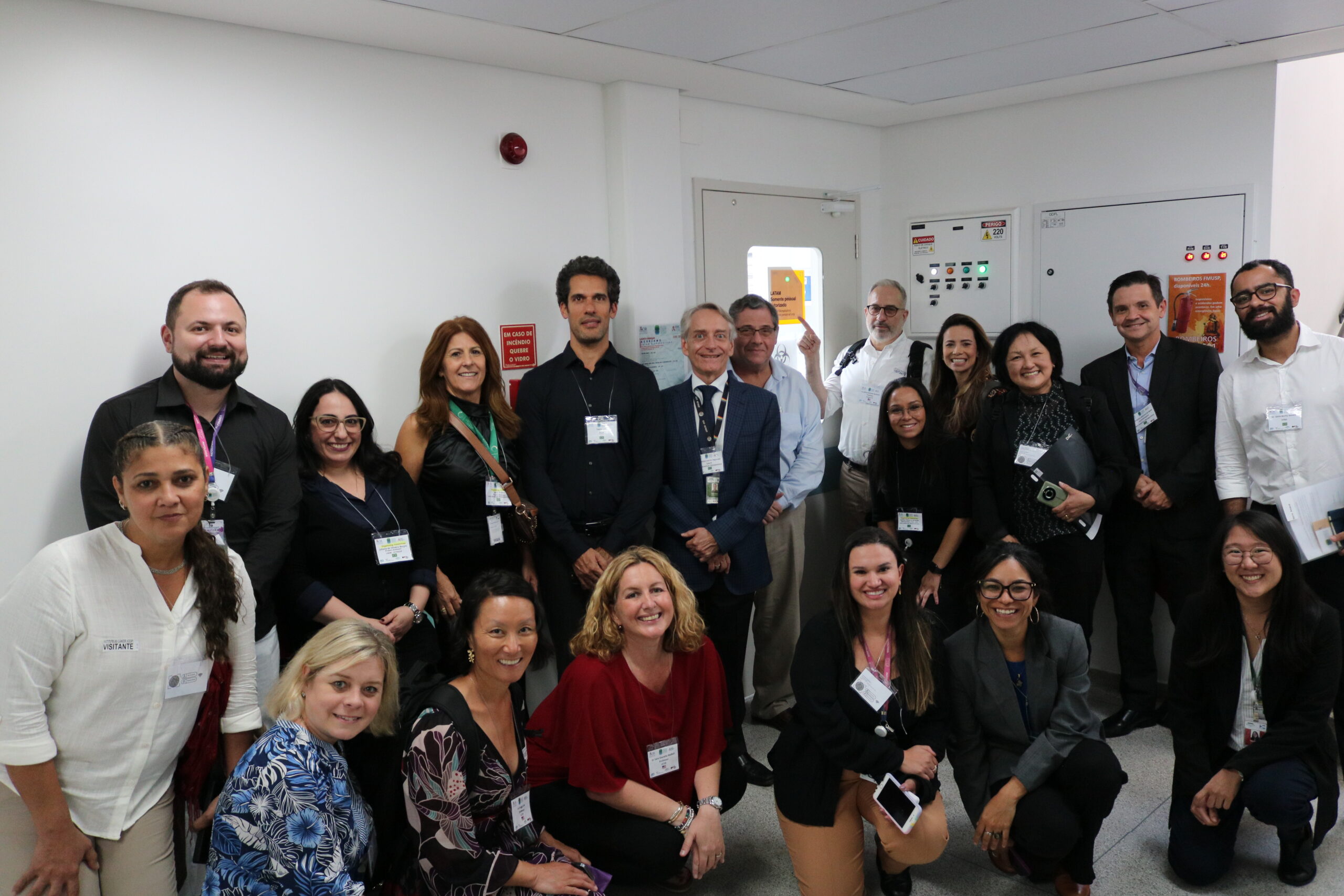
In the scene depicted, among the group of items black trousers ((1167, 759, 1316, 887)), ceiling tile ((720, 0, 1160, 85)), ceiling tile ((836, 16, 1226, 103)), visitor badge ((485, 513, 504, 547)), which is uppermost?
ceiling tile ((836, 16, 1226, 103))

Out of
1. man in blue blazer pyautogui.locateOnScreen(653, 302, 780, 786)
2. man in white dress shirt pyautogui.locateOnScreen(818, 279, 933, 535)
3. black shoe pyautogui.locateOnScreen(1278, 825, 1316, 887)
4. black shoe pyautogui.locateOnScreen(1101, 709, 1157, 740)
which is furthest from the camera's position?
man in white dress shirt pyautogui.locateOnScreen(818, 279, 933, 535)

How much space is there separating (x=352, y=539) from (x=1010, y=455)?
2473mm

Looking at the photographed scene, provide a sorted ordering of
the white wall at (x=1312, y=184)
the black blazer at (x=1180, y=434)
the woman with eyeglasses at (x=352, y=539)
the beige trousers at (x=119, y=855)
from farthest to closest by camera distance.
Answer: the white wall at (x=1312, y=184) → the black blazer at (x=1180, y=434) → the woman with eyeglasses at (x=352, y=539) → the beige trousers at (x=119, y=855)

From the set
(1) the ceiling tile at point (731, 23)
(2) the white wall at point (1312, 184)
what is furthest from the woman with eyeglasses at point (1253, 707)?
(2) the white wall at point (1312, 184)

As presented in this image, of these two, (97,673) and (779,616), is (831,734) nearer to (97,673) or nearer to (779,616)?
(779,616)

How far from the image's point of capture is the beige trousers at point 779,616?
406 cm

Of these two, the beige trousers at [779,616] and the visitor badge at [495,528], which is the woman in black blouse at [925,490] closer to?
the beige trousers at [779,616]

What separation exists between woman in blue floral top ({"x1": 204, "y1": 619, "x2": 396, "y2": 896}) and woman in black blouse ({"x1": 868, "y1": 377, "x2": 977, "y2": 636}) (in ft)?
7.43

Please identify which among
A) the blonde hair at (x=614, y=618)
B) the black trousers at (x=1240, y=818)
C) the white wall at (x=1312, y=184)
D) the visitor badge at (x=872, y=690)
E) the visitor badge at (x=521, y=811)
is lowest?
the black trousers at (x=1240, y=818)

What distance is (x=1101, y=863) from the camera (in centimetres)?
304

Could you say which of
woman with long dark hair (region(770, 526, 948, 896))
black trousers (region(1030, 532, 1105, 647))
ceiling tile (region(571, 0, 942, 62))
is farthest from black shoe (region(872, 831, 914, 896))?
ceiling tile (region(571, 0, 942, 62))

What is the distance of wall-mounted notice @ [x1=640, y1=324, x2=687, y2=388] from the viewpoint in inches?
163

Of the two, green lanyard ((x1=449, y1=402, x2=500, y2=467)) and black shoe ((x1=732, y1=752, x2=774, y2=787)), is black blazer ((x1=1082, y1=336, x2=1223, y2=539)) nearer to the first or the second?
black shoe ((x1=732, y1=752, x2=774, y2=787))

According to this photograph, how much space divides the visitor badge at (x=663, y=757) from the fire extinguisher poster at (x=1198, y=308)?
310 centimetres
